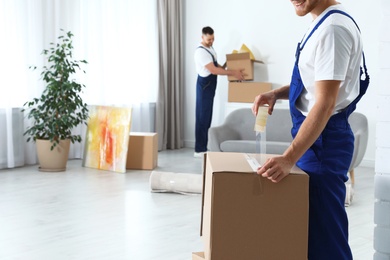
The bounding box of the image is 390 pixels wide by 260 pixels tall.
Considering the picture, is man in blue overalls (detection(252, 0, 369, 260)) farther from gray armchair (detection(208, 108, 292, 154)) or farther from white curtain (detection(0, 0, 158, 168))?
white curtain (detection(0, 0, 158, 168))

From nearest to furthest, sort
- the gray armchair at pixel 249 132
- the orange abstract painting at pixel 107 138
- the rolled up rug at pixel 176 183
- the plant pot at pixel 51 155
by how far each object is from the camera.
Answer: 1. the rolled up rug at pixel 176 183
2. the gray armchair at pixel 249 132
3. the plant pot at pixel 51 155
4. the orange abstract painting at pixel 107 138

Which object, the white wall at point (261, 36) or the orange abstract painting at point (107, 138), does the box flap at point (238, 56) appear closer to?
the white wall at point (261, 36)

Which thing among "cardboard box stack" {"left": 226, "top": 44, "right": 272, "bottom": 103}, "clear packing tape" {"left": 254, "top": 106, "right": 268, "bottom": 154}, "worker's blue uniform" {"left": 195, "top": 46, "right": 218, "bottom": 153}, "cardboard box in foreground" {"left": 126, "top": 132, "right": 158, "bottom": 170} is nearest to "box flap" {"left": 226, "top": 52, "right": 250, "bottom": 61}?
"cardboard box stack" {"left": 226, "top": 44, "right": 272, "bottom": 103}

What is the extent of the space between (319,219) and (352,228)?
261 cm

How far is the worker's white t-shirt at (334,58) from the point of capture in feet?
6.13

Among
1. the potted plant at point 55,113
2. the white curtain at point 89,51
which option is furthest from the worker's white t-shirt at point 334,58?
the white curtain at point 89,51

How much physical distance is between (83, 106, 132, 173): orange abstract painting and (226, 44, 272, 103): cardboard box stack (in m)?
1.84

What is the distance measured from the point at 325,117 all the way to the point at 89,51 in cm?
620

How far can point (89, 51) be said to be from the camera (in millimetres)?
7785

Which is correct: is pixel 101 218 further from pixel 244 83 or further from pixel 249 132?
pixel 244 83

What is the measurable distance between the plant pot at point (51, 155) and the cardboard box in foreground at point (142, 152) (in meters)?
0.72

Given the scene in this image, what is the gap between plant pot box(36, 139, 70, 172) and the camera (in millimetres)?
6703

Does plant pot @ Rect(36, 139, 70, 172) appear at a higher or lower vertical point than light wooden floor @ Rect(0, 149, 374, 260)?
higher

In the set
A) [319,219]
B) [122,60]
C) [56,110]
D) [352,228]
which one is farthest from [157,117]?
[319,219]
